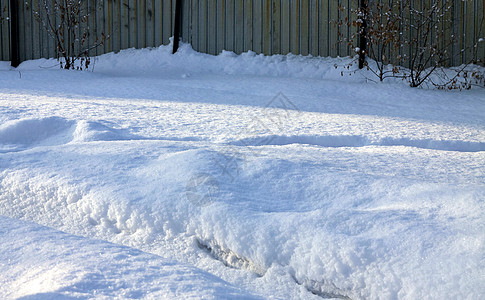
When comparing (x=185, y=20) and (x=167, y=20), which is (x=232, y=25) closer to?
(x=185, y=20)

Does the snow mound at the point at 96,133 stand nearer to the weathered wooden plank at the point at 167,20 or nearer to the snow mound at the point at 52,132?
the snow mound at the point at 52,132

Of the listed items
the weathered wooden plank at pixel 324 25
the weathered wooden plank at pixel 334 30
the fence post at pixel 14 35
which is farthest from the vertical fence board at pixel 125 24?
the weathered wooden plank at pixel 334 30

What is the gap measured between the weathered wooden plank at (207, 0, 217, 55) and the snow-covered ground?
12.7 feet

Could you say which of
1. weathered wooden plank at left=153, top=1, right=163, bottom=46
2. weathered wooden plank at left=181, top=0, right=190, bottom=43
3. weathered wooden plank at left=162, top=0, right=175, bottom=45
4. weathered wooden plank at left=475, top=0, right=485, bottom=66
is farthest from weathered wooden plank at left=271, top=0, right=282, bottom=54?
weathered wooden plank at left=475, top=0, right=485, bottom=66

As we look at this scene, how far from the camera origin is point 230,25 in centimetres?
667

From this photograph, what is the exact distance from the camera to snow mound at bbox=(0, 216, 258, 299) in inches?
46.3

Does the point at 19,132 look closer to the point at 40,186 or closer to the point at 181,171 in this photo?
the point at 40,186

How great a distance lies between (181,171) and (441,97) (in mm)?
3635

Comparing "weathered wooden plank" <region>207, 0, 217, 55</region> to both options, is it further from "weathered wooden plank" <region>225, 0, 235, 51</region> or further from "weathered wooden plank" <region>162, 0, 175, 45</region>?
"weathered wooden plank" <region>162, 0, 175, 45</region>

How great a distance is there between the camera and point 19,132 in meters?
2.62

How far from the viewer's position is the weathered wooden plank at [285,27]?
636 cm

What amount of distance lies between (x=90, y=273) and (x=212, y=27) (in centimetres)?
587

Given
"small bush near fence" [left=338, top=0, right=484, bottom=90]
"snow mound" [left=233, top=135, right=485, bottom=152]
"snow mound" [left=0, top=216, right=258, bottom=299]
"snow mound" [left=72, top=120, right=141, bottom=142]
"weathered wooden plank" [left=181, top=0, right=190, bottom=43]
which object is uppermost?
"weathered wooden plank" [left=181, top=0, right=190, bottom=43]

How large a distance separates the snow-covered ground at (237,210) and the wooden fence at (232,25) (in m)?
3.21
